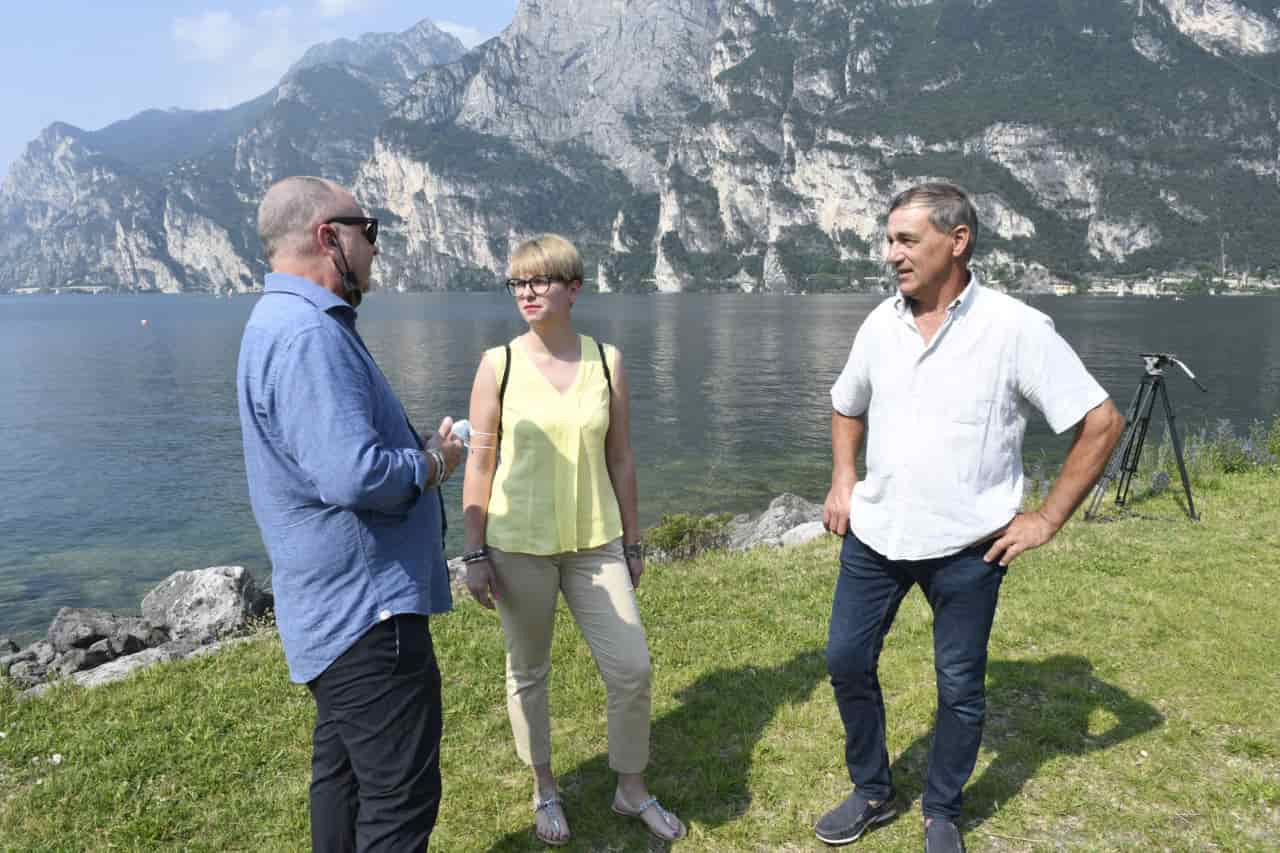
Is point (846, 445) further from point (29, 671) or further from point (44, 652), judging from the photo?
point (44, 652)

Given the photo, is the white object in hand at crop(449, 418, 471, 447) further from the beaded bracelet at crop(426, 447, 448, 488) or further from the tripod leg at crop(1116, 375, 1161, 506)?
the tripod leg at crop(1116, 375, 1161, 506)

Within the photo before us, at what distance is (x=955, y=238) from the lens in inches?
122

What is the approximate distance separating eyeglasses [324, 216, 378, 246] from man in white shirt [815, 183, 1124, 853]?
1944mm

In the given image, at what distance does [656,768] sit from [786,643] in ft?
6.32

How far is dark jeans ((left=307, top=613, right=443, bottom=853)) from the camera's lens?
8.34 ft

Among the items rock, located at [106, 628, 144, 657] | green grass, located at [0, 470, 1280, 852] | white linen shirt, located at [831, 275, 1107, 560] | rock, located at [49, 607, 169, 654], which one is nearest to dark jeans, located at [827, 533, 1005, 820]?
white linen shirt, located at [831, 275, 1107, 560]

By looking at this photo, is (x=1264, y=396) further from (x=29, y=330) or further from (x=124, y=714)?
(x=29, y=330)

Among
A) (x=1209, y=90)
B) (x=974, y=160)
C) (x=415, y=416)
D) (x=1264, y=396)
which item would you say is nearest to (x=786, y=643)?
(x=415, y=416)

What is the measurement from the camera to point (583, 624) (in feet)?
11.9

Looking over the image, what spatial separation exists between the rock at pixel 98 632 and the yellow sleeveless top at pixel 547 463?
22.7 ft

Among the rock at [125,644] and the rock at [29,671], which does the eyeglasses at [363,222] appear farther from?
the rock at [125,644]

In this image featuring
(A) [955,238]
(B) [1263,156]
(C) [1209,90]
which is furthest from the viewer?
(C) [1209,90]

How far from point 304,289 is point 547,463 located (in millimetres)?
1362

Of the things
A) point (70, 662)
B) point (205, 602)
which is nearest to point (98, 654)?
point (70, 662)
